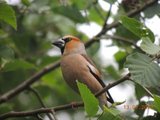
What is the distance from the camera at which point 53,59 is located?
573 centimetres

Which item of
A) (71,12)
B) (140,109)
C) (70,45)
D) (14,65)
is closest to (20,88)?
(14,65)

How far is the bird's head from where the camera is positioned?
5157 mm

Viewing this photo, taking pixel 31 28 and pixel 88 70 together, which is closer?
pixel 88 70

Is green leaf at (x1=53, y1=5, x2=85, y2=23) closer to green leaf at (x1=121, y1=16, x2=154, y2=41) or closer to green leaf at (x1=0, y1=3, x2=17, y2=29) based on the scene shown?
green leaf at (x1=0, y1=3, x2=17, y2=29)

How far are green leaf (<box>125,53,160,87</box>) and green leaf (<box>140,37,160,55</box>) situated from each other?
11 centimetres

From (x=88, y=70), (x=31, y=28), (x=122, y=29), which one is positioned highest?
(x=31, y=28)

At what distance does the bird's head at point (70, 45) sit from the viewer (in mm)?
5157

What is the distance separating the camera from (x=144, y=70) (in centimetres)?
339

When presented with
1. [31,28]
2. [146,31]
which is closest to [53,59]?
[31,28]

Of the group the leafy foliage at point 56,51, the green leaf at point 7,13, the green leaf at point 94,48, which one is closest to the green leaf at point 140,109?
the leafy foliage at point 56,51

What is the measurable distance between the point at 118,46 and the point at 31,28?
1.56m

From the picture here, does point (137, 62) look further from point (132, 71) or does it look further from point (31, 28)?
point (31, 28)

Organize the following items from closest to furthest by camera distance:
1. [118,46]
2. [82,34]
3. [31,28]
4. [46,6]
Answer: [118,46] → [46,6] → [31,28] → [82,34]

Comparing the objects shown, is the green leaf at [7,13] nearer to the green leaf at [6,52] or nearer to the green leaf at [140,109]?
the green leaf at [6,52]
